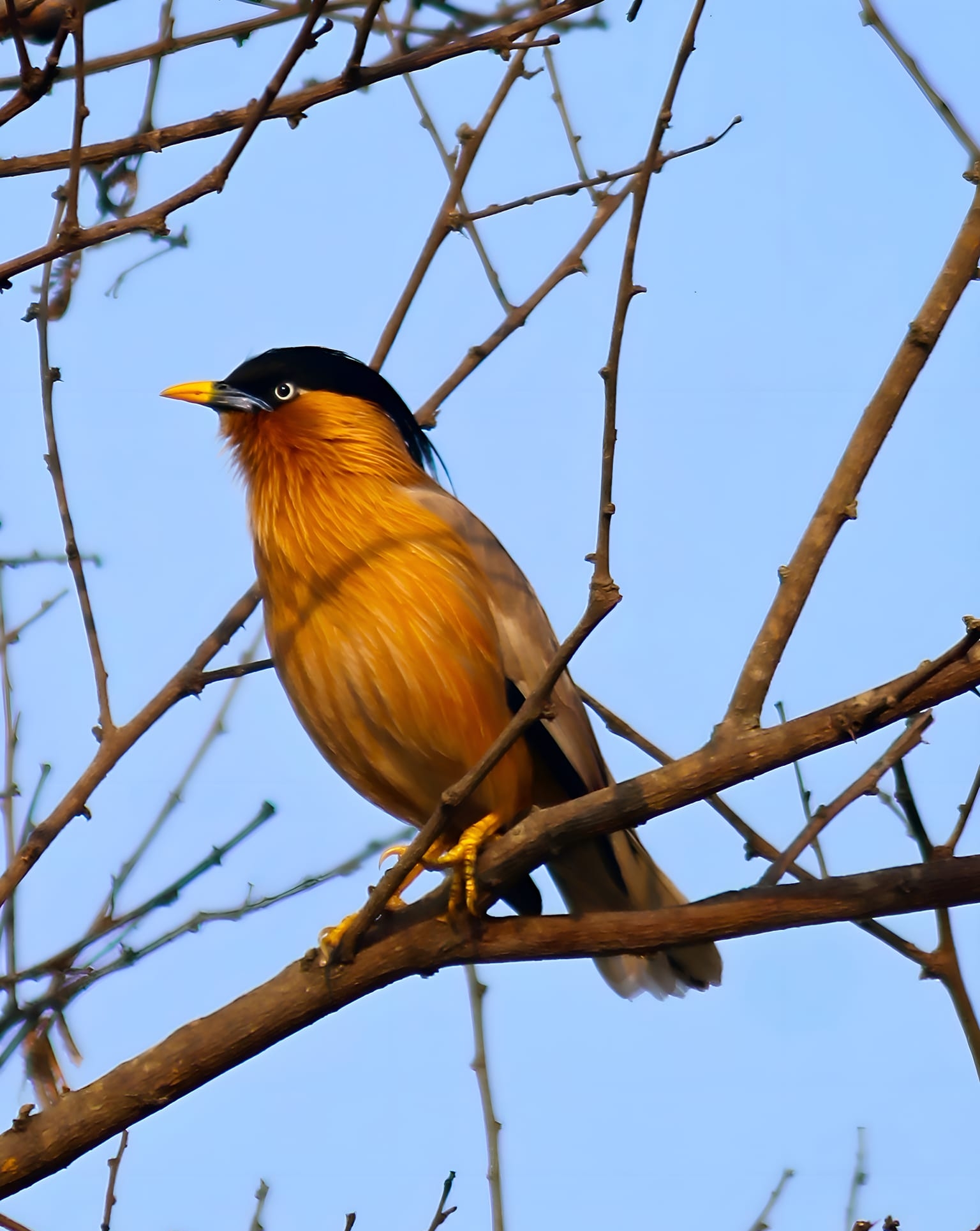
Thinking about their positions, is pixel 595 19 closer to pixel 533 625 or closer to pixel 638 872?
pixel 533 625

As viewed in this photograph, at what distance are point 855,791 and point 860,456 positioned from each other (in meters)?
0.78

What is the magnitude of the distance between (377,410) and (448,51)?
2.45 m

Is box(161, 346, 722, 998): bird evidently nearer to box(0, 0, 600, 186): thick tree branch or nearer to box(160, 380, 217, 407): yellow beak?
box(160, 380, 217, 407): yellow beak

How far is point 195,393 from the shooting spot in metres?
4.95

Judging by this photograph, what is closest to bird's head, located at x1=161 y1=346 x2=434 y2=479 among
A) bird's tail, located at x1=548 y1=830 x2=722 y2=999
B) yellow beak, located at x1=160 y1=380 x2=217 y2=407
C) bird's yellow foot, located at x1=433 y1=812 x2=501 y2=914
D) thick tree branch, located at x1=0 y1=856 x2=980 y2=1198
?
yellow beak, located at x1=160 y1=380 x2=217 y2=407

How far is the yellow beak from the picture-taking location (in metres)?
4.90

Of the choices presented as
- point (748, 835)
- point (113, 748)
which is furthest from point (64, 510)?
point (748, 835)

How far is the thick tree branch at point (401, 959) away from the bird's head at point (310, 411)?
1.94 metres

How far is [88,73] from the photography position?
3129mm

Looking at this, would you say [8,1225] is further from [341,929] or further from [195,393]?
[195,393]

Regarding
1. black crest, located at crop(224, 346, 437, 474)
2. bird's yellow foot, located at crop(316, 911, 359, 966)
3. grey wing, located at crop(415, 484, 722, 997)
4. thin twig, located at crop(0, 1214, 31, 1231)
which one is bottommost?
thin twig, located at crop(0, 1214, 31, 1231)

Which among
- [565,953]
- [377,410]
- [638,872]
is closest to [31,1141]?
[565,953]

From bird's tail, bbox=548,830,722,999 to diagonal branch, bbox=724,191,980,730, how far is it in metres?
1.29

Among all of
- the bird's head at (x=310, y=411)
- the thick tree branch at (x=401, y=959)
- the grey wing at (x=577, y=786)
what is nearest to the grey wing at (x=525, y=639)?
the grey wing at (x=577, y=786)
